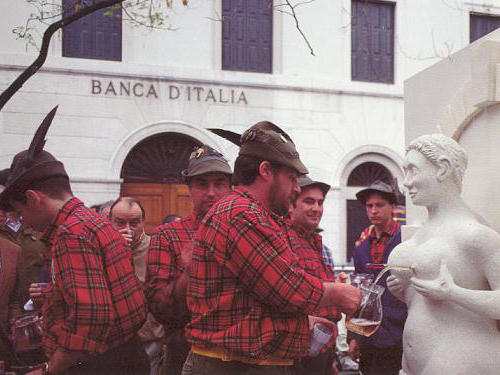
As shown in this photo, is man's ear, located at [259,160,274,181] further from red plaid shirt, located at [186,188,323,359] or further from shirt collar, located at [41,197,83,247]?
shirt collar, located at [41,197,83,247]

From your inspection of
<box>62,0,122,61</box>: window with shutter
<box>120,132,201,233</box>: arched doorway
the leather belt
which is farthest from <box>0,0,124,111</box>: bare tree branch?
<box>120,132,201,233</box>: arched doorway

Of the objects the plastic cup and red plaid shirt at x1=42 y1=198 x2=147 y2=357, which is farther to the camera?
the plastic cup

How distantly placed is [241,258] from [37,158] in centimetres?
111

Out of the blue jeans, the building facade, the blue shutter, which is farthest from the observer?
the blue shutter

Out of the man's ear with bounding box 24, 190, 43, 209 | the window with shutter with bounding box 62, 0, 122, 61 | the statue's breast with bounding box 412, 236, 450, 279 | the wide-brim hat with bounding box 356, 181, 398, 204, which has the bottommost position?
the statue's breast with bounding box 412, 236, 450, 279

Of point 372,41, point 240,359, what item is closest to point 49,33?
point 240,359

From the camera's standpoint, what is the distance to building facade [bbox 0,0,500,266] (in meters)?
10.7

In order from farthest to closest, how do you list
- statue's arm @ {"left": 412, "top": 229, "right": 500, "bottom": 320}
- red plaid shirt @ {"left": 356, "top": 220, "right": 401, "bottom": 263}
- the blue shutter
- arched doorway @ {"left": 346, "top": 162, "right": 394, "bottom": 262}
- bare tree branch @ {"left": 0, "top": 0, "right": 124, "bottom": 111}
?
the blue shutter < arched doorway @ {"left": 346, "top": 162, "right": 394, "bottom": 262} < bare tree branch @ {"left": 0, "top": 0, "right": 124, "bottom": 111} < red plaid shirt @ {"left": 356, "top": 220, "right": 401, "bottom": 263} < statue's arm @ {"left": 412, "top": 229, "right": 500, "bottom": 320}

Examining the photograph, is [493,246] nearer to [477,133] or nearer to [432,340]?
[432,340]

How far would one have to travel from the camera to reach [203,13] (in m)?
11.5

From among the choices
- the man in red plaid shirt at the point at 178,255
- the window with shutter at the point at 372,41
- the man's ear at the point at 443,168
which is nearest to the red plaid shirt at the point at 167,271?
the man in red plaid shirt at the point at 178,255

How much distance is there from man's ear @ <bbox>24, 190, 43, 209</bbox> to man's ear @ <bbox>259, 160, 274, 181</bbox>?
993 mm

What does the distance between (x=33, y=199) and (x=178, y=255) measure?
976 mm

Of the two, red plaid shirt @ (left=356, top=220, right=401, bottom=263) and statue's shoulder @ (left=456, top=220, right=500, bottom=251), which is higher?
statue's shoulder @ (left=456, top=220, right=500, bottom=251)
